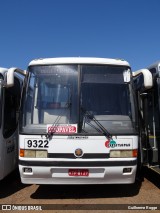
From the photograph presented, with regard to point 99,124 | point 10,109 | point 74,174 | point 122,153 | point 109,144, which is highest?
point 10,109

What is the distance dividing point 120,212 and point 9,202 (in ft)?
7.61

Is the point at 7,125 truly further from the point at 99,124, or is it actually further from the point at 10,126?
the point at 99,124

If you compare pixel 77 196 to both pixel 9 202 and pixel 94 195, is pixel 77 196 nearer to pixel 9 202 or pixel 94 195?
pixel 94 195

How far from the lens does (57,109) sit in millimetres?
6121

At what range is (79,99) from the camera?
6.10m

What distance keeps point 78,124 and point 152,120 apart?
239 centimetres

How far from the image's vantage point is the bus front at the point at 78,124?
5.82 metres

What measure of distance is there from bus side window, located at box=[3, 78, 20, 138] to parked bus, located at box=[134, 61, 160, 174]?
3370 millimetres

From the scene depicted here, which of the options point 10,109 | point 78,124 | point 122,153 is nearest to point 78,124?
point 78,124

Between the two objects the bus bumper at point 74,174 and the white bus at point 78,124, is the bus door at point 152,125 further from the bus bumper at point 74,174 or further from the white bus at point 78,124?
the bus bumper at point 74,174

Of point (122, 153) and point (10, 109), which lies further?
point (10, 109)

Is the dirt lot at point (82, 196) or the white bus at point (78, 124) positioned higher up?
the white bus at point (78, 124)

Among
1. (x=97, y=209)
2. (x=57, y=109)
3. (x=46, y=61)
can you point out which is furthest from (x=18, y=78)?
(x=97, y=209)

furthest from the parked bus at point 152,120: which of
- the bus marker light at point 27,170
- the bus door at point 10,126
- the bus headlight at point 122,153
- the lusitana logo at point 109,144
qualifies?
the bus door at point 10,126
